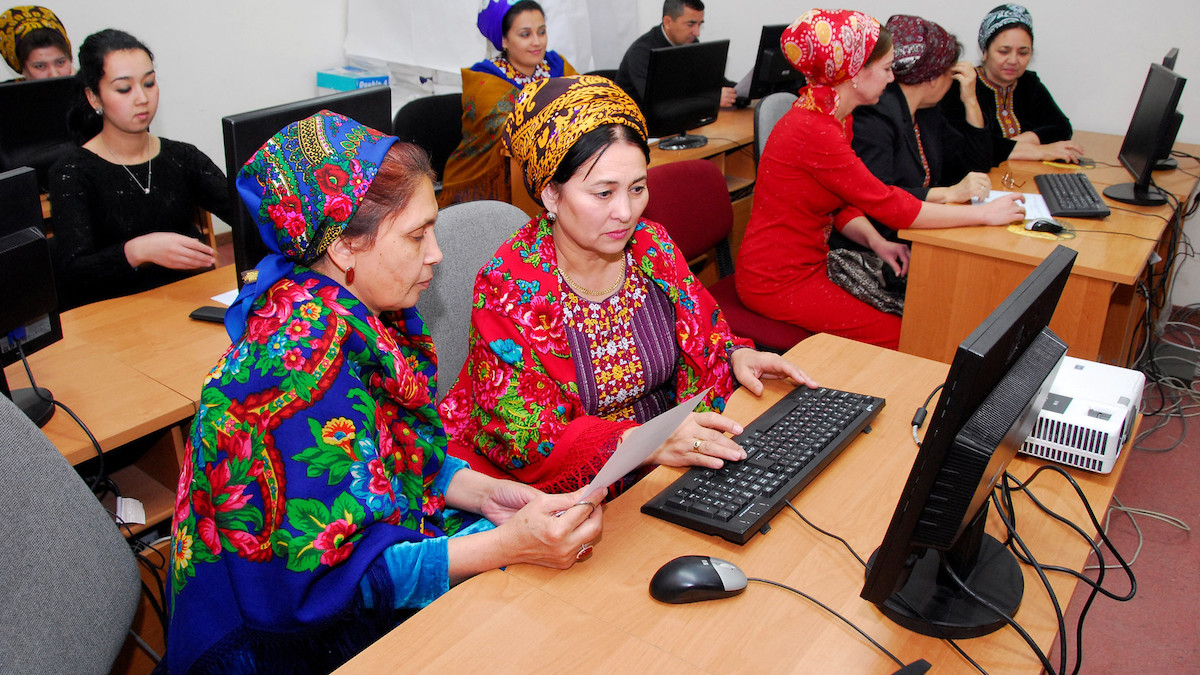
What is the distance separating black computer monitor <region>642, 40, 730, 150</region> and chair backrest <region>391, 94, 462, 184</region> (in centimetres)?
78

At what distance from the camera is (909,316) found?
7.72 feet

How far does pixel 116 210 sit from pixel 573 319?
4.85 ft

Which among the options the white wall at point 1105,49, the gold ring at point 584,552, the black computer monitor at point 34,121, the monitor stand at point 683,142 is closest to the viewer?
the gold ring at point 584,552

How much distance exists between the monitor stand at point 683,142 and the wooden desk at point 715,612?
2.51 m

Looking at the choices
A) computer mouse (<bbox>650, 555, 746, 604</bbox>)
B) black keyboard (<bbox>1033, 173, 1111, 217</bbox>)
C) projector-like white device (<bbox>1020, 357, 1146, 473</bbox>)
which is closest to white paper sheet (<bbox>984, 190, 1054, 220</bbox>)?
black keyboard (<bbox>1033, 173, 1111, 217</bbox>)

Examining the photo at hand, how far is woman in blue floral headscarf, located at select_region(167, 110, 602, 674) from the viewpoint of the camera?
3.22ft

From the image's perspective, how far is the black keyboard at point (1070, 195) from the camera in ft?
7.80

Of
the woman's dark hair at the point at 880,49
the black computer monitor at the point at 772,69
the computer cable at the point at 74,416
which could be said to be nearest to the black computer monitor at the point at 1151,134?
the woman's dark hair at the point at 880,49

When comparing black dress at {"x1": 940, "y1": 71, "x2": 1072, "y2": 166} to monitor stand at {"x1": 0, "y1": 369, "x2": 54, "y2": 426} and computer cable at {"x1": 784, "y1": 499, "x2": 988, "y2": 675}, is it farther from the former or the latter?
monitor stand at {"x1": 0, "y1": 369, "x2": 54, "y2": 426}

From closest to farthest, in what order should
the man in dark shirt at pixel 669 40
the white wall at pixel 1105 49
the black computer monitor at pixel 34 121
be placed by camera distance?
the black computer monitor at pixel 34 121
the white wall at pixel 1105 49
the man in dark shirt at pixel 669 40

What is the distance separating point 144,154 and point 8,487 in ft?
5.58

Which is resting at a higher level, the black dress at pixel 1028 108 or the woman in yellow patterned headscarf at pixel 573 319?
the black dress at pixel 1028 108

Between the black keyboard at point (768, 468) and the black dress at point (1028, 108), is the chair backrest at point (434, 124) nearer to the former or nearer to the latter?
the black dress at point (1028, 108)

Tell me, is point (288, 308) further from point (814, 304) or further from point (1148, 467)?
point (1148, 467)
